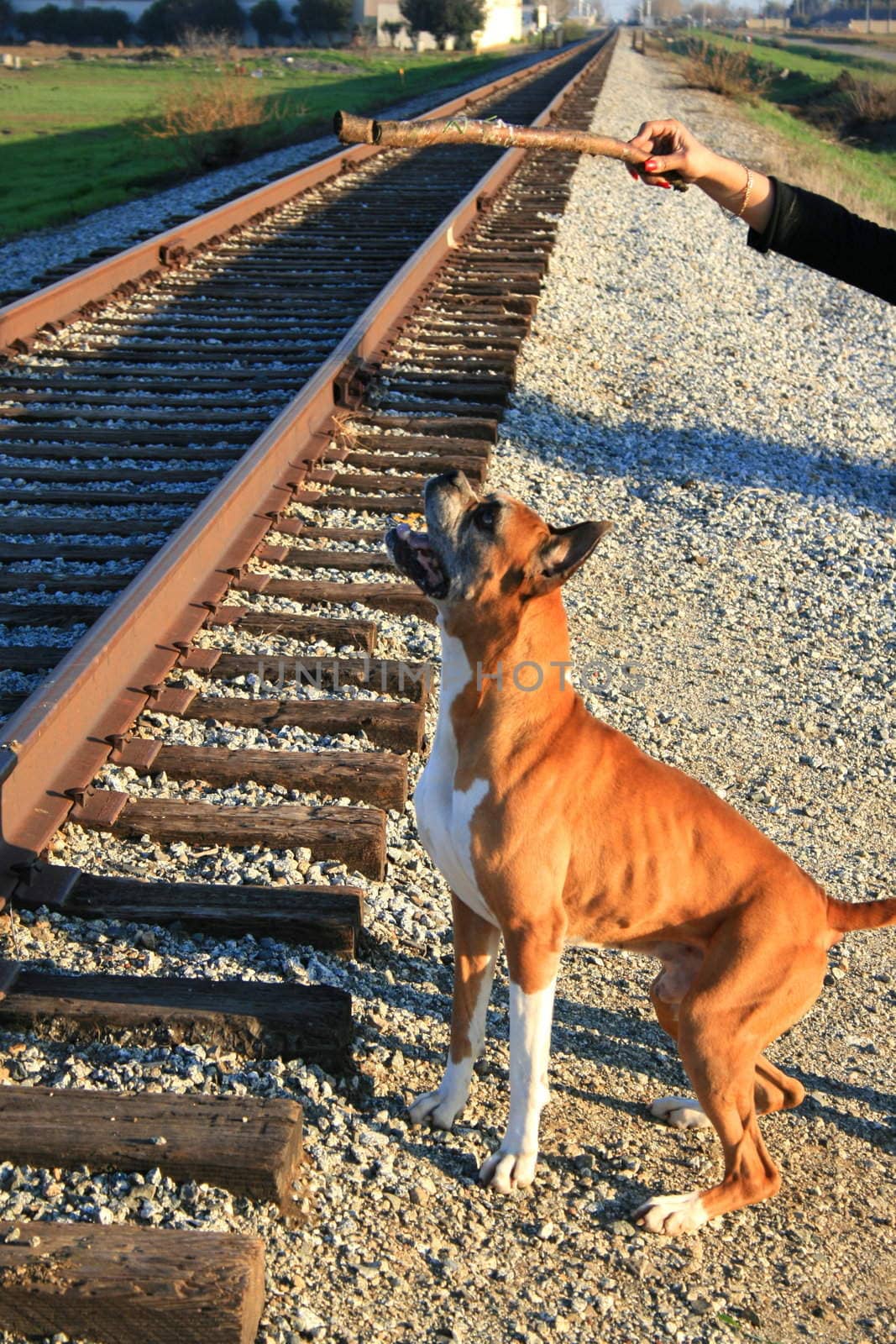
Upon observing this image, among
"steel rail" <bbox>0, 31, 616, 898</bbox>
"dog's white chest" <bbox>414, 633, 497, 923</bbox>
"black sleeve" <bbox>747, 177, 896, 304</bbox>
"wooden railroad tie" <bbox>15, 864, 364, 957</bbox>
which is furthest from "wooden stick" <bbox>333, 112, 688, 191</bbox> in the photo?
"wooden railroad tie" <bbox>15, 864, 364, 957</bbox>

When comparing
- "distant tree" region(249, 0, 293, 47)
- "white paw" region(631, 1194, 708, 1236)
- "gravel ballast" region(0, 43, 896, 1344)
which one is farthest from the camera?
"distant tree" region(249, 0, 293, 47)

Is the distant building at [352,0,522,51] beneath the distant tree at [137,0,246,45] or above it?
above

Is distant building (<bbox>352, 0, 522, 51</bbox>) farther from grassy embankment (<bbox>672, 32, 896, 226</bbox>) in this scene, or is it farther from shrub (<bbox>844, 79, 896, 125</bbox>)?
shrub (<bbox>844, 79, 896, 125</bbox>)

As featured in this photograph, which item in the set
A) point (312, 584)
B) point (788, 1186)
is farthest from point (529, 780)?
point (312, 584)

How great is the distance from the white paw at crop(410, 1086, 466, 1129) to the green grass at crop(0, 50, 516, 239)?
1486 cm

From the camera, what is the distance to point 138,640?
4898mm

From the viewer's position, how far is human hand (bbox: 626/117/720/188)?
4.14m

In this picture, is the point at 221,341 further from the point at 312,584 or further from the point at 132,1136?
the point at 132,1136

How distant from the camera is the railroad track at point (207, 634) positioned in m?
2.92

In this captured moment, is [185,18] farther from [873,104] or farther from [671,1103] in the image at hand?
[671,1103]

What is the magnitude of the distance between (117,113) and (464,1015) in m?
35.7

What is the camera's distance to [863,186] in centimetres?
2331

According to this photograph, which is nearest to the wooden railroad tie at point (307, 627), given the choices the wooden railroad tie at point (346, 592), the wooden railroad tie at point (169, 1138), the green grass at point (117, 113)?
the wooden railroad tie at point (346, 592)

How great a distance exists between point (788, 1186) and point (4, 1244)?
5.90 ft
